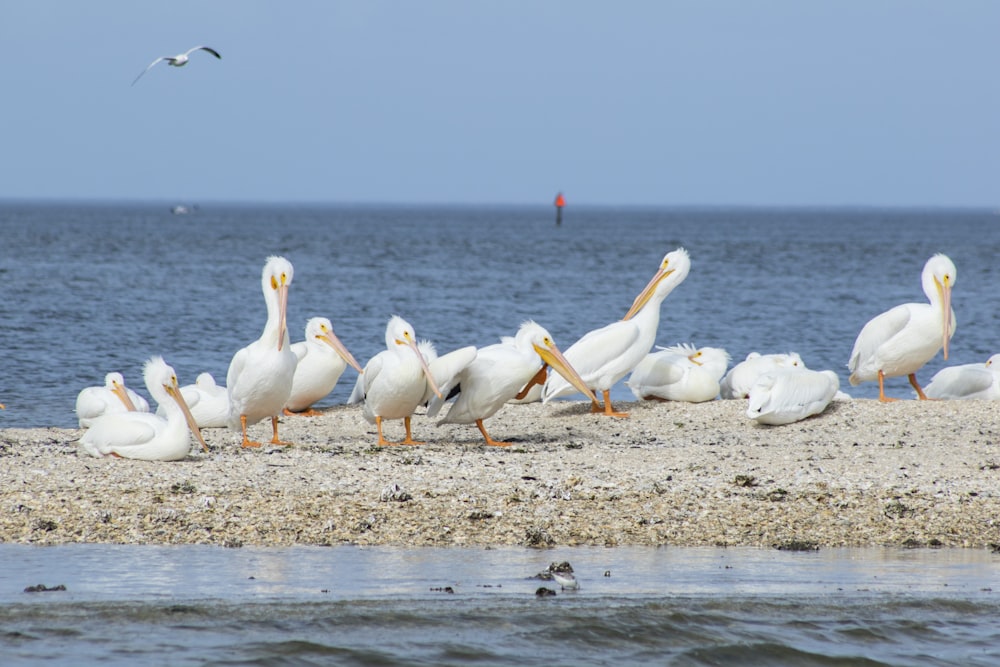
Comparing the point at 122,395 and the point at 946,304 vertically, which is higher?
the point at 946,304

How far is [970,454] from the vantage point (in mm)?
8078

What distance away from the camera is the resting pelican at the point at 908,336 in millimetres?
10938

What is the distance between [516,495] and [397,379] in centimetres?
205

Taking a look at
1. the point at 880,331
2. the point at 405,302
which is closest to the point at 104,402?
the point at 880,331

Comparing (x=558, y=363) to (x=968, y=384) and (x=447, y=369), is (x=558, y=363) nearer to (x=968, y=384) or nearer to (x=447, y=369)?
(x=447, y=369)

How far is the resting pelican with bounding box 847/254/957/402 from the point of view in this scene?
10938 millimetres

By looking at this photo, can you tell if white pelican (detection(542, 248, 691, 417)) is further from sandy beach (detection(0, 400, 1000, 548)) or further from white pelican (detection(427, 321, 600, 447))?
sandy beach (detection(0, 400, 1000, 548))

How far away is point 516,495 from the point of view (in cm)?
669

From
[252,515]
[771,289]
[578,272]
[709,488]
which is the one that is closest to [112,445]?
[252,515]

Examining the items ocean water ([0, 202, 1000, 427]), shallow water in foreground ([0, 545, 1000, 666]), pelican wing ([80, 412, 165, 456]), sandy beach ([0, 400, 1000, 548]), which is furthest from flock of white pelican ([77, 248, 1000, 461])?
shallow water in foreground ([0, 545, 1000, 666])

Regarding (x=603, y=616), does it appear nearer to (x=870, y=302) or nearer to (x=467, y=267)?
(x=870, y=302)

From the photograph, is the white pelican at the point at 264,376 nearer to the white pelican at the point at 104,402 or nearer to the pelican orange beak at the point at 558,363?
the white pelican at the point at 104,402

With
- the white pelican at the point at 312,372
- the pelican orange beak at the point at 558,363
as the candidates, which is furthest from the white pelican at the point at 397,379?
the white pelican at the point at 312,372

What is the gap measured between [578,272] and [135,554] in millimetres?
32821
